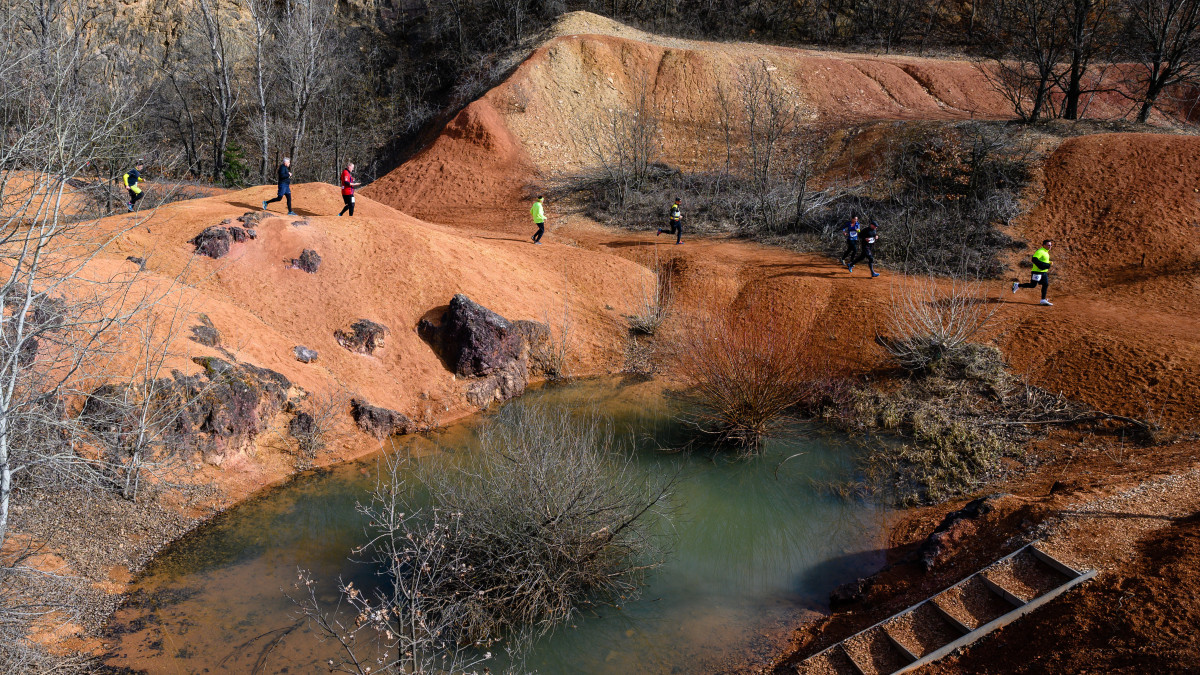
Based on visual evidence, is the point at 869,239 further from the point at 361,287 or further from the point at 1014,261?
the point at 361,287

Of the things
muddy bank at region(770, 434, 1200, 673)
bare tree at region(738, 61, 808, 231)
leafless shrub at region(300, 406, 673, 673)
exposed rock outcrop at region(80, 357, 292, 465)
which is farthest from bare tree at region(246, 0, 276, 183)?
muddy bank at region(770, 434, 1200, 673)

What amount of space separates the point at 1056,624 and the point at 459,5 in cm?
4920

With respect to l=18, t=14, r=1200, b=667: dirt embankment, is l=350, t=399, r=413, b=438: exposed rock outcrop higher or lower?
lower

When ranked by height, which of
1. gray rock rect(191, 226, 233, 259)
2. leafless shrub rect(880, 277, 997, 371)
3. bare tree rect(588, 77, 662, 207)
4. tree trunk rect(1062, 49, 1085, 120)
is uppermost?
tree trunk rect(1062, 49, 1085, 120)

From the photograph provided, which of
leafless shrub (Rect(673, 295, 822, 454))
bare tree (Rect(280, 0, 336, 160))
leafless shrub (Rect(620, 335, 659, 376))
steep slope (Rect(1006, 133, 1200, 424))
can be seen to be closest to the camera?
leafless shrub (Rect(673, 295, 822, 454))

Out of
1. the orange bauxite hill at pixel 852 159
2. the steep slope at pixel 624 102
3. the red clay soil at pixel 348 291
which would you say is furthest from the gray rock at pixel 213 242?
the steep slope at pixel 624 102

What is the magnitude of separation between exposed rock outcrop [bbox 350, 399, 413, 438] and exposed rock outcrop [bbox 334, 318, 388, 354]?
A: 6.15 ft

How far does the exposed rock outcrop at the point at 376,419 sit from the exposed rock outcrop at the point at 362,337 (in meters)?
1.87

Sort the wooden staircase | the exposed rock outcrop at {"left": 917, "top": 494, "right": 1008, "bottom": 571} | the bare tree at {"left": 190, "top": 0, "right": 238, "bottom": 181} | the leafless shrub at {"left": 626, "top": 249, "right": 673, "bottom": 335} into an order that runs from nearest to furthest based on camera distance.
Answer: the wooden staircase, the exposed rock outcrop at {"left": 917, "top": 494, "right": 1008, "bottom": 571}, the leafless shrub at {"left": 626, "top": 249, "right": 673, "bottom": 335}, the bare tree at {"left": 190, "top": 0, "right": 238, "bottom": 181}

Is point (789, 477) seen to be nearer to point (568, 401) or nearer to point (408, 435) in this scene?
point (568, 401)

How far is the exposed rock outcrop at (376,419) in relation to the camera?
15.5 m

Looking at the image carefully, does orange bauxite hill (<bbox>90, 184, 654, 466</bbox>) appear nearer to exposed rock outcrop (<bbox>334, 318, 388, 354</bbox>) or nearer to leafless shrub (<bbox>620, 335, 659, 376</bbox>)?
exposed rock outcrop (<bbox>334, 318, 388, 354</bbox>)

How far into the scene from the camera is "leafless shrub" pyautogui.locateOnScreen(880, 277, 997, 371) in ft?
55.6

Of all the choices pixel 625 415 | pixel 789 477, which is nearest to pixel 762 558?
pixel 789 477
